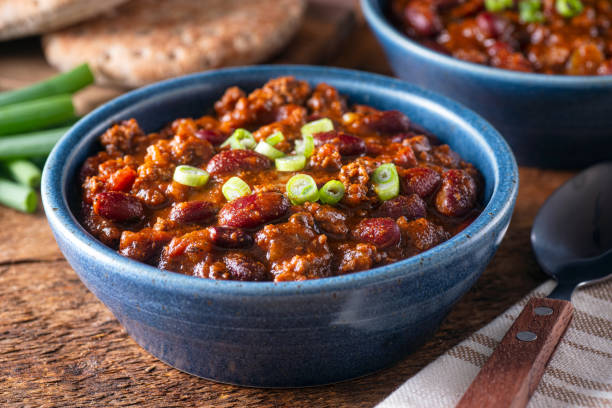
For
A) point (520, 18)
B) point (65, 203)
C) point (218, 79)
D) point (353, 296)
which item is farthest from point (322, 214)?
point (520, 18)

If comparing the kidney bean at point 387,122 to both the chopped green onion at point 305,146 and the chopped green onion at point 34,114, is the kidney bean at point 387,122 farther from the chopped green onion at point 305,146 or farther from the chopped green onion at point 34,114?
the chopped green onion at point 34,114

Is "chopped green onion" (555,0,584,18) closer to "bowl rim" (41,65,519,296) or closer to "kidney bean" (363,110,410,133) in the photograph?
"bowl rim" (41,65,519,296)

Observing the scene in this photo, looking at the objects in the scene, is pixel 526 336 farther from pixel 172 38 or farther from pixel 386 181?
pixel 172 38

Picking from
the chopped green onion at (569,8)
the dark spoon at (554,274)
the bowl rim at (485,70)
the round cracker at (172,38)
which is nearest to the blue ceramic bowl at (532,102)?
the bowl rim at (485,70)

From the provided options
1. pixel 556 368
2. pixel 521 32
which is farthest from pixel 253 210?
pixel 521 32

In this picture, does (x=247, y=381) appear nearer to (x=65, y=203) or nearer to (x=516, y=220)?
(x=65, y=203)
